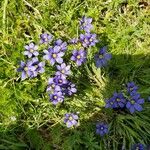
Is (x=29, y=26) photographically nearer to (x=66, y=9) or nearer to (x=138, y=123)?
(x=66, y=9)

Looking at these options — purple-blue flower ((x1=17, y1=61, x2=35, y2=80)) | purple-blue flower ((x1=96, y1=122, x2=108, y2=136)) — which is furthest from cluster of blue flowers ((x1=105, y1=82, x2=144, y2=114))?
purple-blue flower ((x1=17, y1=61, x2=35, y2=80))

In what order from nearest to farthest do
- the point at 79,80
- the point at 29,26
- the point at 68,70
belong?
the point at 68,70
the point at 79,80
the point at 29,26

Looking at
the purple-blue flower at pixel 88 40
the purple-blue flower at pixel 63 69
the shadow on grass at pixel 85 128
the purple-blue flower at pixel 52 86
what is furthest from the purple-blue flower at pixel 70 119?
the purple-blue flower at pixel 88 40

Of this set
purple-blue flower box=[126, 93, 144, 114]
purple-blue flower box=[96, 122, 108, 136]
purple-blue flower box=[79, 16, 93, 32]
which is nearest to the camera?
purple-blue flower box=[126, 93, 144, 114]

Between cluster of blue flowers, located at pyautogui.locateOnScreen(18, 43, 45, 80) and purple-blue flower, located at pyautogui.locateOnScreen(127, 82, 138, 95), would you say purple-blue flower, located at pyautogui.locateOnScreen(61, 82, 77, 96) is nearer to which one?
cluster of blue flowers, located at pyautogui.locateOnScreen(18, 43, 45, 80)

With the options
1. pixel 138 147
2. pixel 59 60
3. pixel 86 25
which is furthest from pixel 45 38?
pixel 138 147

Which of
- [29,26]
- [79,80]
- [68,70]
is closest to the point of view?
[68,70]

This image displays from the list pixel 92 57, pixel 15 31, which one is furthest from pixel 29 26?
pixel 92 57
